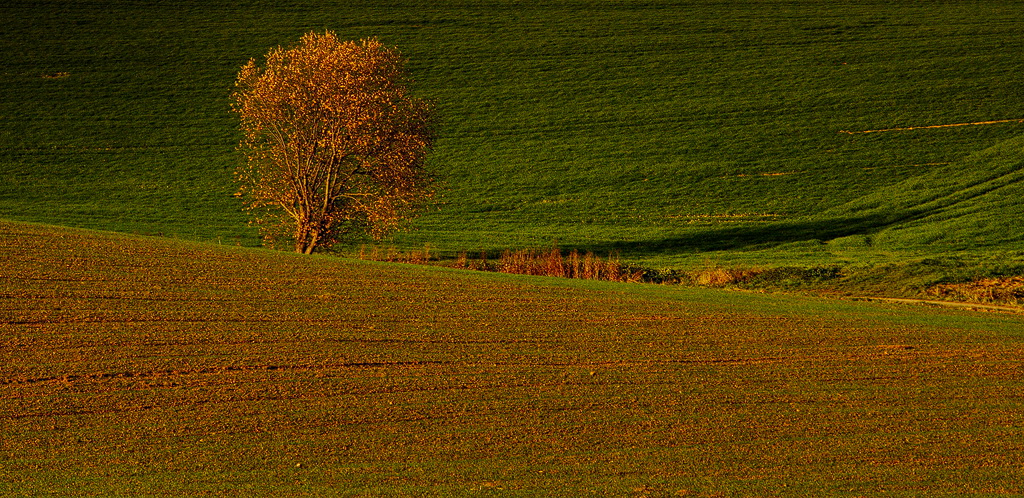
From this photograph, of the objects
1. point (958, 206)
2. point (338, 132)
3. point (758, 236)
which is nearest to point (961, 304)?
point (758, 236)

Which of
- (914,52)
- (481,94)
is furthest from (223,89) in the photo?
(914,52)

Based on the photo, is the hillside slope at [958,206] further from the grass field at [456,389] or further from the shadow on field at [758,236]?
the grass field at [456,389]

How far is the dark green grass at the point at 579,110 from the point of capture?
54.2 meters

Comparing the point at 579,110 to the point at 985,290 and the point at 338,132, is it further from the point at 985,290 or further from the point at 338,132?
the point at 985,290

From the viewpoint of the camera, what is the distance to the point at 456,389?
18031mm

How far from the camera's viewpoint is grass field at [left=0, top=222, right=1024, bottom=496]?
558 inches

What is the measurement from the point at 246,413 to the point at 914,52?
267ft

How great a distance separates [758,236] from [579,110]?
2816 cm

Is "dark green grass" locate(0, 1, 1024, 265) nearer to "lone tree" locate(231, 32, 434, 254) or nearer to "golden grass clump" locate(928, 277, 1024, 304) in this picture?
"lone tree" locate(231, 32, 434, 254)

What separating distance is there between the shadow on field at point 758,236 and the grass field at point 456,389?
802 inches

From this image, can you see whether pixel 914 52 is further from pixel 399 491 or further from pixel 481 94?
pixel 399 491

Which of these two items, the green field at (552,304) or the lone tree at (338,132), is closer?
the green field at (552,304)

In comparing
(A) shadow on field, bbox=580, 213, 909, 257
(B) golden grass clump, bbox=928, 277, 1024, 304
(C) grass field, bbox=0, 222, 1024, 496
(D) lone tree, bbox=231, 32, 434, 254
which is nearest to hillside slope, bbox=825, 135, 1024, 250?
(A) shadow on field, bbox=580, 213, 909, 257

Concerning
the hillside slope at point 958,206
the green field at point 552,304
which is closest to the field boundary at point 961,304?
the green field at point 552,304
